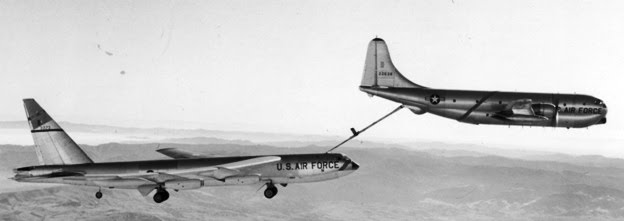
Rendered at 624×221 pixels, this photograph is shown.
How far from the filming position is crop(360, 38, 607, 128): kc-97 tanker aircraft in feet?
126

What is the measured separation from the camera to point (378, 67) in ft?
130

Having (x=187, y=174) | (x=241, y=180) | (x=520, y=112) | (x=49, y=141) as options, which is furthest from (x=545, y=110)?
(x=49, y=141)

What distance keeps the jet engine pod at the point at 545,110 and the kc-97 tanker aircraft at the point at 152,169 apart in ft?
50.7

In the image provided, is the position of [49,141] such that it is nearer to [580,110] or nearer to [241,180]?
[241,180]

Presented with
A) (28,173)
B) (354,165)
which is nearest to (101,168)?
(28,173)

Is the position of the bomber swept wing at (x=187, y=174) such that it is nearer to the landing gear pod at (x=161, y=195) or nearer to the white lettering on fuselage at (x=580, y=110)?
the landing gear pod at (x=161, y=195)

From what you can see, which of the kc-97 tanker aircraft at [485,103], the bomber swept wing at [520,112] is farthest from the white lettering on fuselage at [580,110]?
the bomber swept wing at [520,112]

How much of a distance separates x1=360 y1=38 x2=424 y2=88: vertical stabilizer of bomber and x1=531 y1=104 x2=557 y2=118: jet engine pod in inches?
397

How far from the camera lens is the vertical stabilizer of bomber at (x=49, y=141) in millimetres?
35219

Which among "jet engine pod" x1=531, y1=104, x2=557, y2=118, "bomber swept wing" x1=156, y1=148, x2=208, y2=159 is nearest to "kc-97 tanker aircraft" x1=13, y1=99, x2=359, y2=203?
"bomber swept wing" x1=156, y1=148, x2=208, y2=159

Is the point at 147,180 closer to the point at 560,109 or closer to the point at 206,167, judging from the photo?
the point at 206,167

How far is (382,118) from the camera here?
3472 centimetres

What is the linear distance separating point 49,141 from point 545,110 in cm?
3400

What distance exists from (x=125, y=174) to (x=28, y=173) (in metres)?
5.89
